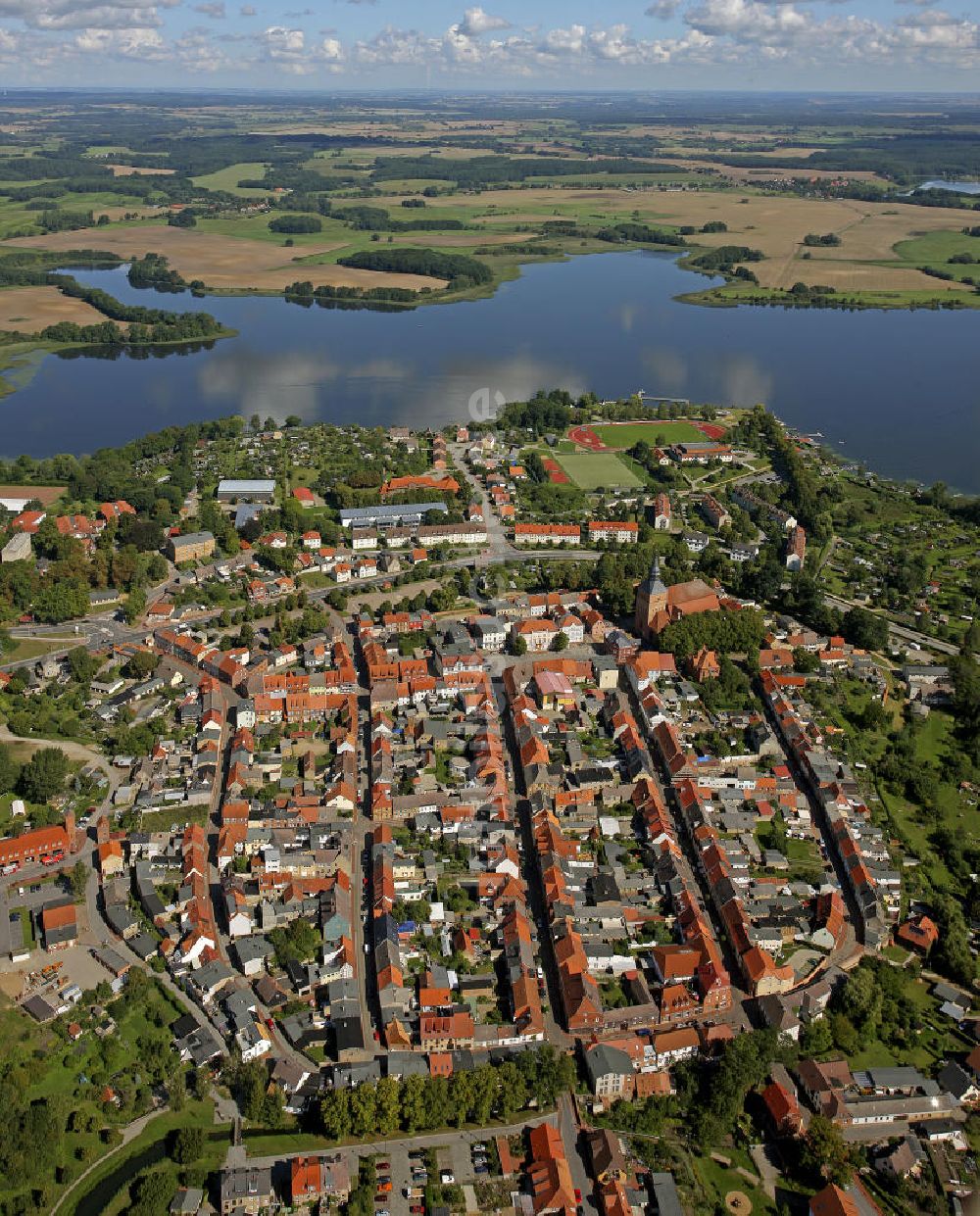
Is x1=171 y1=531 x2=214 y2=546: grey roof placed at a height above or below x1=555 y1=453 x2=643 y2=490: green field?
below

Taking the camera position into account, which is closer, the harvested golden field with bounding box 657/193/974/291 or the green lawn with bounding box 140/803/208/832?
the green lawn with bounding box 140/803/208/832

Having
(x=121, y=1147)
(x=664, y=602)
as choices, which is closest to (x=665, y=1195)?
(x=121, y=1147)

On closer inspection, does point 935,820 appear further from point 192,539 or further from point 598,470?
point 192,539

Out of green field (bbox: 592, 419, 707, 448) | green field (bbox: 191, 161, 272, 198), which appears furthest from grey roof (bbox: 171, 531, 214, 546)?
green field (bbox: 191, 161, 272, 198)

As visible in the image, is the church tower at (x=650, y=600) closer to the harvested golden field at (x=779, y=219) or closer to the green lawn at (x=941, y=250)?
the harvested golden field at (x=779, y=219)

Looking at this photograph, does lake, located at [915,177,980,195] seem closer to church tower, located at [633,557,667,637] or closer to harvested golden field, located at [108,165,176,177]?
harvested golden field, located at [108,165,176,177]

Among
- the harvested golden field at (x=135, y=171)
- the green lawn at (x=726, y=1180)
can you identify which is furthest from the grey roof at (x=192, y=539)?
the harvested golden field at (x=135, y=171)

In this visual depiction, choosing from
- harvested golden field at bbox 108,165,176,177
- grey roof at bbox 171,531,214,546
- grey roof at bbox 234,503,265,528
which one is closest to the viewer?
grey roof at bbox 171,531,214,546
